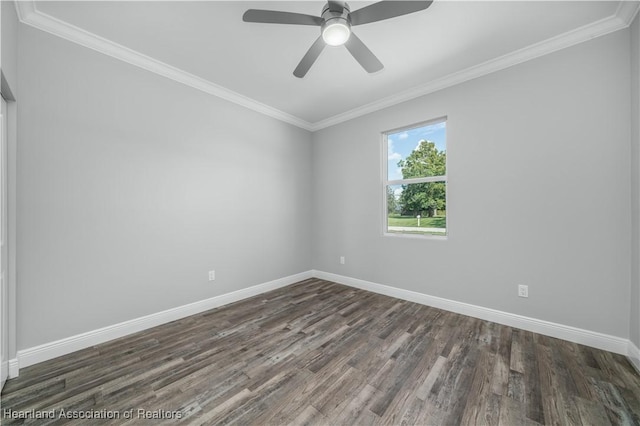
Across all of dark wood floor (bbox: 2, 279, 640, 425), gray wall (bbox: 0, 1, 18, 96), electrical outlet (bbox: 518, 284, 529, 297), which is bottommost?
dark wood floor (bbox: 2, 279, 640, 425)

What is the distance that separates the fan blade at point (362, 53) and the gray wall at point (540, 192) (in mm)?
1336

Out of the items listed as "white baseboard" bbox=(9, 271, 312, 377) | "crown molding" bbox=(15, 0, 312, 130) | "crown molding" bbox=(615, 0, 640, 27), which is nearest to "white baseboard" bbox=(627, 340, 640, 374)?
"crown molding" bbox=(615, 0, 640, 27)

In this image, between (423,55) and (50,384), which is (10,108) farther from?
(423,55)

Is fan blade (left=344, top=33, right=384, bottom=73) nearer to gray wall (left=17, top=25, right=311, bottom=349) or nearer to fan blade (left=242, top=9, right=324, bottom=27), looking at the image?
fan blade (left=242, top=9, right=324, bottom=27)

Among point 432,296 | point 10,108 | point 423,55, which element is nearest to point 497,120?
point 423,55

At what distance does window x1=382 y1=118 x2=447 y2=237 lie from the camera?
303 centimetres

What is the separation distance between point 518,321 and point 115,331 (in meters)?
3.87

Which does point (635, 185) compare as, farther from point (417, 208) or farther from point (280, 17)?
point (280, 17)

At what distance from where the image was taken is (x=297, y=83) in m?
2.95

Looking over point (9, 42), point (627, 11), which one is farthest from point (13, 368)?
point (627, 11)

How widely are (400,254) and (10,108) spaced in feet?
12.8

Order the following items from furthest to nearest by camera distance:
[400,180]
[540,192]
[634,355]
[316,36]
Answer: [400,180]
[540,192]
[316,36]
[634,355]

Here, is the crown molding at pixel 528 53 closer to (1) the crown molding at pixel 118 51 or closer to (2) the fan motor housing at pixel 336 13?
(2) the fan motor housing at pixel 336 13

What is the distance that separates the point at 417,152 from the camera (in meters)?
3.24
